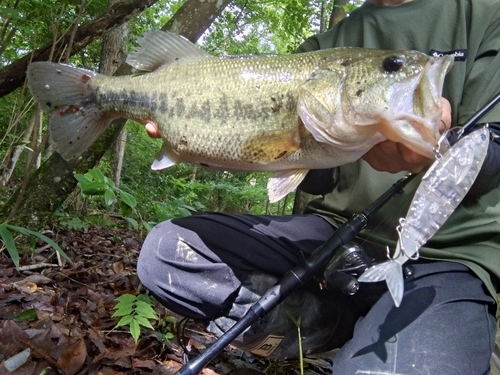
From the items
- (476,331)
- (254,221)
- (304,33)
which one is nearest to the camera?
(476,331)

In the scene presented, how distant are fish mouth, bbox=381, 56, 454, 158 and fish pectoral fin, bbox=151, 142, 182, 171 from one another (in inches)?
41.3

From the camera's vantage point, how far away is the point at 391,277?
1.39 meters

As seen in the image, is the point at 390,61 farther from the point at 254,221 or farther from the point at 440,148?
the point at 254,221

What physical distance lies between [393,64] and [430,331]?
1145mm

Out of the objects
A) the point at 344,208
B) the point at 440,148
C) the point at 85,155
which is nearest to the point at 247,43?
the point at 85,155

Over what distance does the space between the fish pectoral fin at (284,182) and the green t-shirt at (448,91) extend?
23.3 inches

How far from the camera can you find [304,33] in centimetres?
700

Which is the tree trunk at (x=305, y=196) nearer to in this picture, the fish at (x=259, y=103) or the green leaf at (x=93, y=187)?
the green leaf at (x=93, y=187)

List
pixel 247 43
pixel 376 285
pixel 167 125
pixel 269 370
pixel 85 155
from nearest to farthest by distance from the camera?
pixel 167 125 → pixel 376 285 → pixel 269 370 → pixel 85 155 → pixel 247 43

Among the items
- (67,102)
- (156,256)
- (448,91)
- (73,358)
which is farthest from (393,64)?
(73,358)

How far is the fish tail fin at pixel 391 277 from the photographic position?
138 centimetres

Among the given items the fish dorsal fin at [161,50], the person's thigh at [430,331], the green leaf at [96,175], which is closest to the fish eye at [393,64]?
the fish dorsal fin at [161,50]

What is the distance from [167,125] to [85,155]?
225 centimetres

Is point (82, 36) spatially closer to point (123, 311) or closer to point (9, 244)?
point (9, 244)
